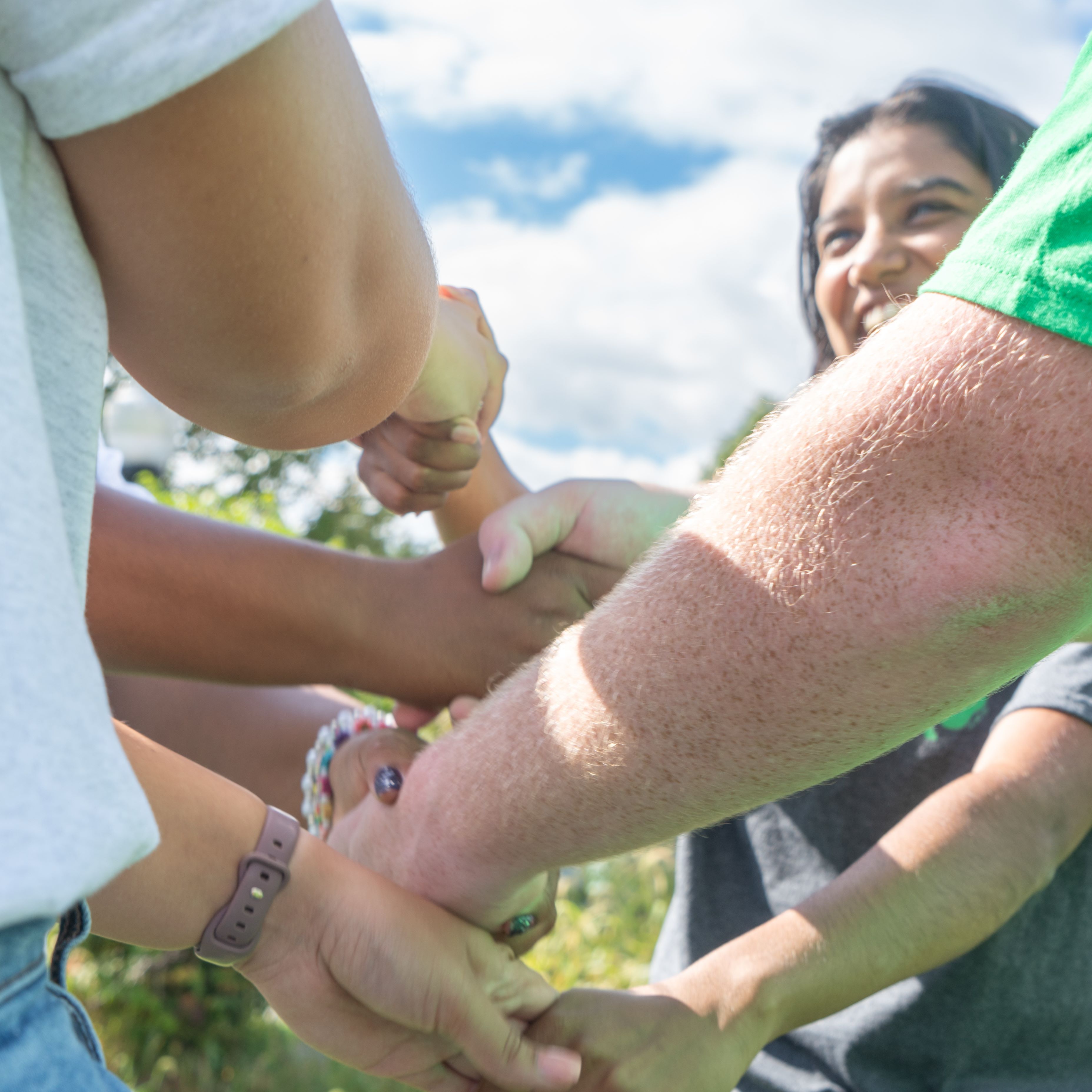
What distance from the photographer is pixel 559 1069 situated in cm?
154

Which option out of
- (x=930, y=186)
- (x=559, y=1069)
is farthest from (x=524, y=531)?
(x=930, y=186)

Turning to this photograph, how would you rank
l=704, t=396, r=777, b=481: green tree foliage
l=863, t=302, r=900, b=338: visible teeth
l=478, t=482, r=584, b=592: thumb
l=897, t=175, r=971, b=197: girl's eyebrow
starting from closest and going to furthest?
l=478, t=482, r=584, b=592: thumb → l=863, t=302, r=900, b=338: visible teeth → l=897, t=175, r=971, b=197: girl's eyebrow → l=704, t=396, r=777, b=481: green tree foliage

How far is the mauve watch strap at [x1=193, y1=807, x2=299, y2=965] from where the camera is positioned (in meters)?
1.32

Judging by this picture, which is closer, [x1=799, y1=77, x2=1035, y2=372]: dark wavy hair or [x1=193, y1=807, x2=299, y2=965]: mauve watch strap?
[x1=193, y1=807, x2=299, y2=965]: mauve watch strap

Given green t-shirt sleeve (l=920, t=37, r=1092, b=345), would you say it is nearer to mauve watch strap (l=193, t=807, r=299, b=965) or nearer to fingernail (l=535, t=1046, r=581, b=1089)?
mauve watch strap (l=193, t=807, r=299, b=965)

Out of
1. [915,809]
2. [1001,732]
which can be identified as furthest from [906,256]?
[915,809]

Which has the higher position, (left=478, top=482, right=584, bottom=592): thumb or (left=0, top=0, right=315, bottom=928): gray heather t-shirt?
(left=0, top=0, right=315, bottom=928): gray heather t-shirt

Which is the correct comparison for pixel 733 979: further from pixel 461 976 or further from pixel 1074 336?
pixel 1074 336

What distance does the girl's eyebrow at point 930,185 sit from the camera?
2605mm

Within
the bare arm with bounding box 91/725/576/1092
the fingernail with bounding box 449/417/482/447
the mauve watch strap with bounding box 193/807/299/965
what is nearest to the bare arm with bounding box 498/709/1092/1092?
the bare arm with bounding box 91/725/576/1092

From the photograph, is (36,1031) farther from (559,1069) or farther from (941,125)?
(941,125)

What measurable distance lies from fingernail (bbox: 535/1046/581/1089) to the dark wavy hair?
1.73 meters

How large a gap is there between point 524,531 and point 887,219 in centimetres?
143

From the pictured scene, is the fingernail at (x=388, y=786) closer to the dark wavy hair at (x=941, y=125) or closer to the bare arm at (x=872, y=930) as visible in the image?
the bare arm at (x=872, y=930)
